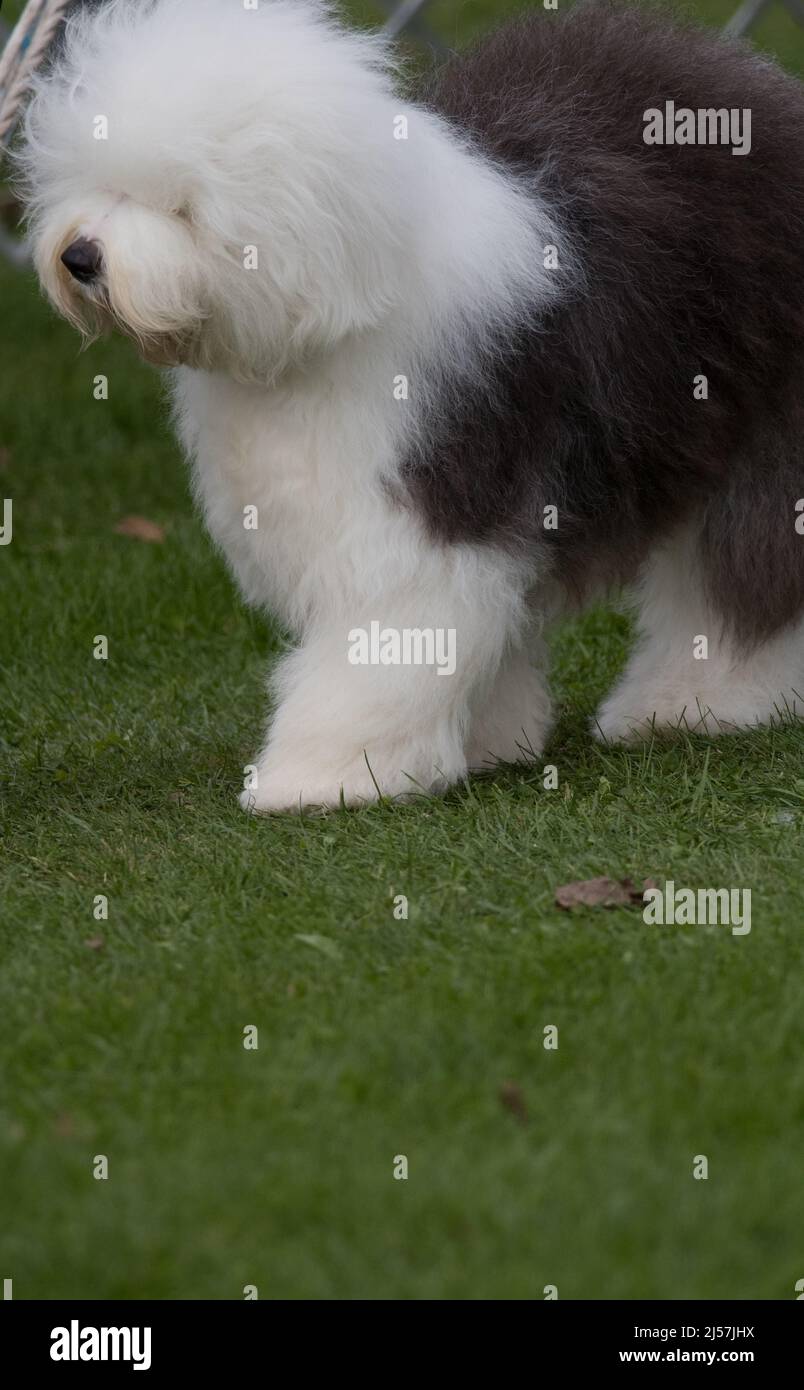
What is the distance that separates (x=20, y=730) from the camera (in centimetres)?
503

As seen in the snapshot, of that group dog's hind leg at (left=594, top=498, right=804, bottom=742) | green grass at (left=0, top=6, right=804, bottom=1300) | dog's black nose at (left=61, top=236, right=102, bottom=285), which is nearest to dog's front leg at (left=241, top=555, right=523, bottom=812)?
green grass at (left=0, top=6, right=804, bottom=1300)

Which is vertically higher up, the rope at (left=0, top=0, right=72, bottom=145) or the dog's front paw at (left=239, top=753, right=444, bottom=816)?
the rope at (left=0, top=0, right=72, bottom=145)

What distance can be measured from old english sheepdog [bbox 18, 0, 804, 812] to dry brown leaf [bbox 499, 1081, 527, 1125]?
137 cm

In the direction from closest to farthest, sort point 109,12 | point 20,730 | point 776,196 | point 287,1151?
point 287,1151 < point 109,12 < point 776,196 < point 20,730

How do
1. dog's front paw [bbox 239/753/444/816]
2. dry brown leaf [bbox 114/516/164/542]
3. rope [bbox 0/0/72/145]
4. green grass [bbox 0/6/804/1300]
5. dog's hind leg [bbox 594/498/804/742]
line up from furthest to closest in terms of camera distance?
1. dry brown leaf [bbox 114/516/164/542]
2. dog's hind leg [bbox 594/498/804/742]
3. dog's front paw [bbox 239/753/444/816]
4. rope [bbox 0/0/72/145]
5. green grass [bbox 0/6/804/1300]

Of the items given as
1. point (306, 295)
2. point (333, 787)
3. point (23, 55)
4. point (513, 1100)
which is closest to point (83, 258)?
point (306, 295)

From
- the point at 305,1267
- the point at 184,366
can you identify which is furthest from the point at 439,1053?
the point at 184,366

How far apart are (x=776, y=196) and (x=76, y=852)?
2.13 m

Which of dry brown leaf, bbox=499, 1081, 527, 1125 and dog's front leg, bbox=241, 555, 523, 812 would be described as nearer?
dry brown leaf, bbox=499, 1081, 527, 1125

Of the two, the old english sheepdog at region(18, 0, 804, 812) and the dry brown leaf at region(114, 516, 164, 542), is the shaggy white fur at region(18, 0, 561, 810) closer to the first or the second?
the old english sheepdog at region(18, 0, 804, 812)

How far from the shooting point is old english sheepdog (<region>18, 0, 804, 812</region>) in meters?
3.61

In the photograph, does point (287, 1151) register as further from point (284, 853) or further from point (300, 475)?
point (300, 475)
